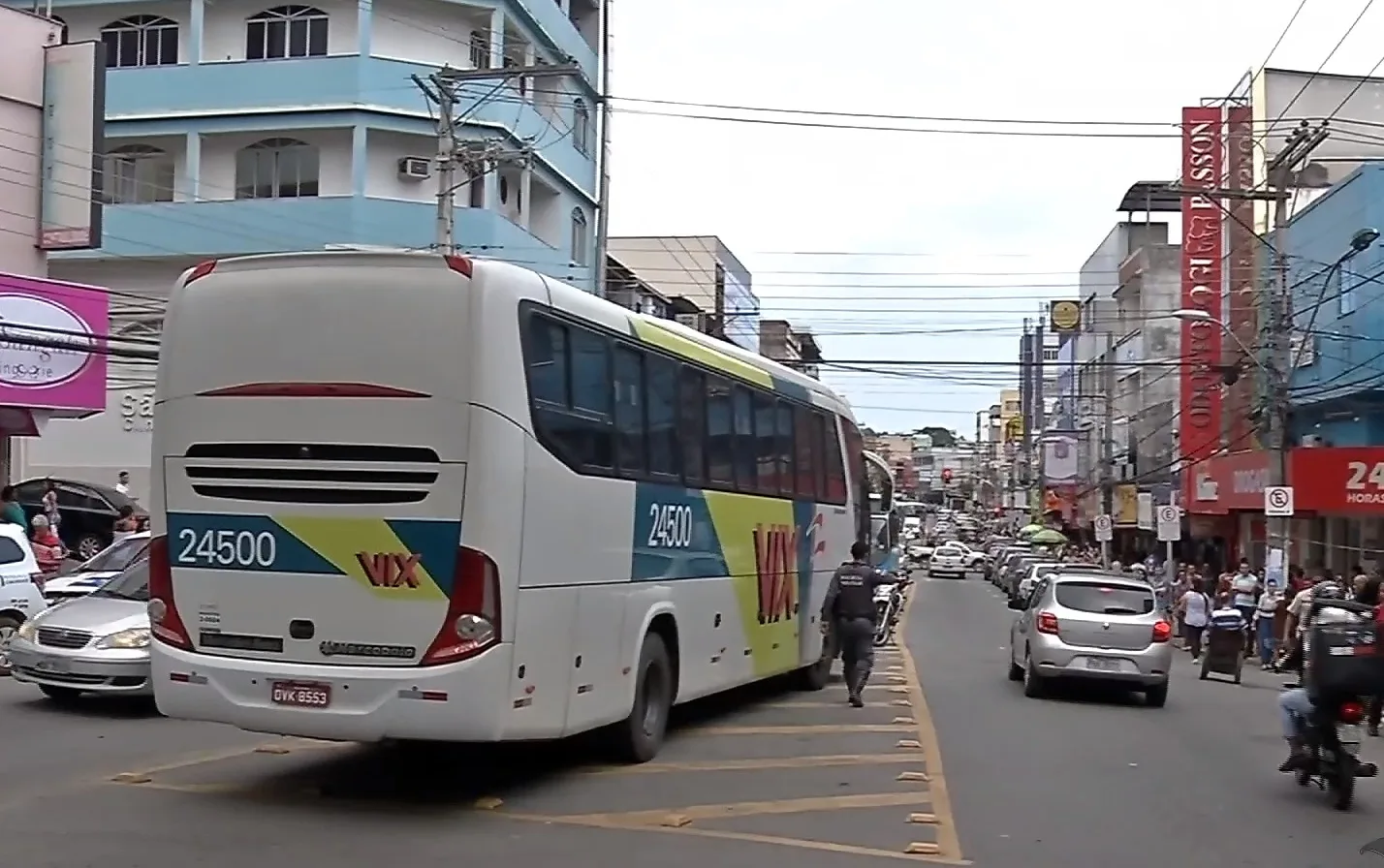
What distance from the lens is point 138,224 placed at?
128ft

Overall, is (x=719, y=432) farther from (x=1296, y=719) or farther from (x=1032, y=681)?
(x=1032, y=681)

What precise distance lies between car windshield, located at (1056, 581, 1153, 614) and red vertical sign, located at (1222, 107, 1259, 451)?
21850mm

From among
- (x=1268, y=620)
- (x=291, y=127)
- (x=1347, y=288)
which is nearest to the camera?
(x=1268, y=620)

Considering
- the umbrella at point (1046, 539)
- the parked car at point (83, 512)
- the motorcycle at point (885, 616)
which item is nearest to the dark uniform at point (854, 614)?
the motorcycle at point (885, 616)

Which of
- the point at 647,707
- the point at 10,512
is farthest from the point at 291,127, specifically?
the point at 647,707

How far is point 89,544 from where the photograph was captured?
30281 millimetres

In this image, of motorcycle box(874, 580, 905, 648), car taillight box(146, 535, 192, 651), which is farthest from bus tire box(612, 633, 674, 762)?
motorcycle box(874, 580, 905, 648)

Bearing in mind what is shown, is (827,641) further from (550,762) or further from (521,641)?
(521,641)

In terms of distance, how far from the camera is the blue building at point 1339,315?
33.5m

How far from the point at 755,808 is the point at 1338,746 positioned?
14.1 ft

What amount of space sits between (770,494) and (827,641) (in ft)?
12.6

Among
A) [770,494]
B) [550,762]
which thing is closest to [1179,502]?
[770,494]

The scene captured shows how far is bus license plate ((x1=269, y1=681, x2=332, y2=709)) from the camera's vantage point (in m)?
10.2

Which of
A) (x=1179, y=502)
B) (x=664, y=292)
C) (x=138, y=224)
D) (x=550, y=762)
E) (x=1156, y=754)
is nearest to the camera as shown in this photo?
(x=550, y=762)
